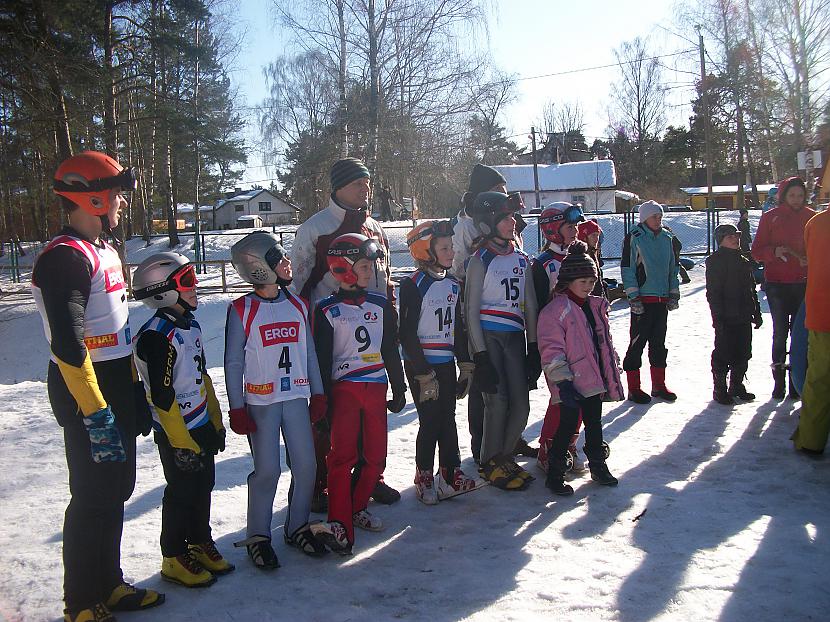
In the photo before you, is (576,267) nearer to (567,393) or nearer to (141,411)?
(567,393)

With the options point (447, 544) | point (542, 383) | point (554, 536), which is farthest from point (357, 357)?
point (542, 383)

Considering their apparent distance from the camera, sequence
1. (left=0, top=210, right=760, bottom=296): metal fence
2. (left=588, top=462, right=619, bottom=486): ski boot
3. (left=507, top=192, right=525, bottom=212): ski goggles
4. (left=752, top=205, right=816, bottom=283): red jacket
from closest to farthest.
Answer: (left=588, top=462, right=619, bottom=486): ski boot → (left=507, top=192, right=525, bottom=212): ski goggles → (left=752, top=205, right=816, bottom=283): red jacket → (left=0, top=210, right=760, bottom=296): metal fence

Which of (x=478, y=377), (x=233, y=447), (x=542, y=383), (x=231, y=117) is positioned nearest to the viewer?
(x=478, y=377)

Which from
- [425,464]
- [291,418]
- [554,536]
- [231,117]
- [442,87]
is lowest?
[554,536]

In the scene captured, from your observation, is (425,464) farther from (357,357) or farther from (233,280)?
(233,280)

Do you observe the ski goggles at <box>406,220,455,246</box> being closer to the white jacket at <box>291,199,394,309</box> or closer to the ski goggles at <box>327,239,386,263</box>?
the white jacket at <box>291,199,394,309</box>

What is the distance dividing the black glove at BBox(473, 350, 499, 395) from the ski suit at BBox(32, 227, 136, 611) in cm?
219

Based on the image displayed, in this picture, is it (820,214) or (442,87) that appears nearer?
(820,214)

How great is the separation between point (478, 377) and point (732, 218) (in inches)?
1130

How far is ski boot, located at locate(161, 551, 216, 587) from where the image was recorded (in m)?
3.52

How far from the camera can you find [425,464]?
4648 millimetres

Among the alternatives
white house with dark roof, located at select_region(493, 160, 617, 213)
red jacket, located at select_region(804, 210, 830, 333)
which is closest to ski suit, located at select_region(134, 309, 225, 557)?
red jacket, located at select_region(804, 210, 830, 333)

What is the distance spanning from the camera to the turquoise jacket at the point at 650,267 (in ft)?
22.8

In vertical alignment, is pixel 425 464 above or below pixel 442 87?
below
